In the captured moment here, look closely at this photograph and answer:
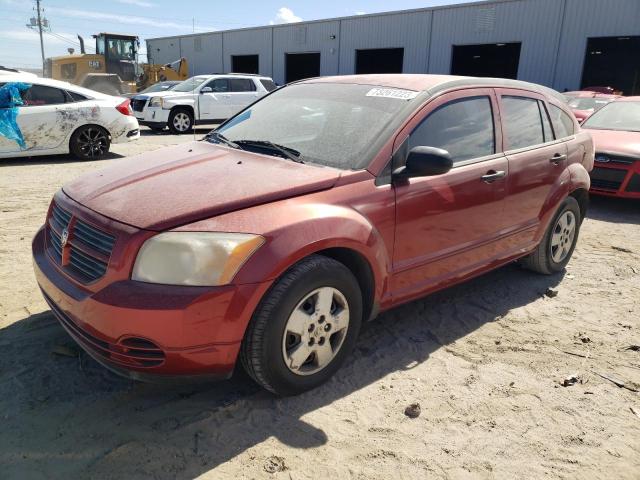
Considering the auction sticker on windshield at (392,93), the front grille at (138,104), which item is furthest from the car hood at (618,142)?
the front grille at (138,104)

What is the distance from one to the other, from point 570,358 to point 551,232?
1462mm

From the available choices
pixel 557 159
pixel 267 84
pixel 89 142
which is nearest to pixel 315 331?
pixel 557 159

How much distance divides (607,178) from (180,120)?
11.9 metres

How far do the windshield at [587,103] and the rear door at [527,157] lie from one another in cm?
929

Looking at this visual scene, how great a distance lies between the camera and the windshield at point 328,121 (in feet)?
10.2

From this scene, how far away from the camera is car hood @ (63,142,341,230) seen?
251 centimetres

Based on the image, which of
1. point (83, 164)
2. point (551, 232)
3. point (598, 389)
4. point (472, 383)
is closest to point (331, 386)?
point (472, 383)

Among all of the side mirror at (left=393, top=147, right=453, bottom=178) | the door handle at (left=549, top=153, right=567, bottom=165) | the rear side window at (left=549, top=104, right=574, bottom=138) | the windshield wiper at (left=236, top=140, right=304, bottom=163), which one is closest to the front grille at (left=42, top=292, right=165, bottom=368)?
the windshield wiper at (left=236, top=140, right=304, bottom=163)

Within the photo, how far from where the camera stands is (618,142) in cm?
750

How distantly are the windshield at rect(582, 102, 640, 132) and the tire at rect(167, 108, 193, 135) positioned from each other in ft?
36.0

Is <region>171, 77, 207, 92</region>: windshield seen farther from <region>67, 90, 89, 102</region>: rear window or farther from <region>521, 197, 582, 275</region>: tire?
<region>521, 197, 582, 275</region>: tire

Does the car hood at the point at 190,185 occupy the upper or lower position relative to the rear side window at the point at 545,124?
lower

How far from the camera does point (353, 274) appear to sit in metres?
2.94

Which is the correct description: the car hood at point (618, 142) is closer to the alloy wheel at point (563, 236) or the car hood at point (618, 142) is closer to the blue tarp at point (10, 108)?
the alloy wheel at point (563, 236)
